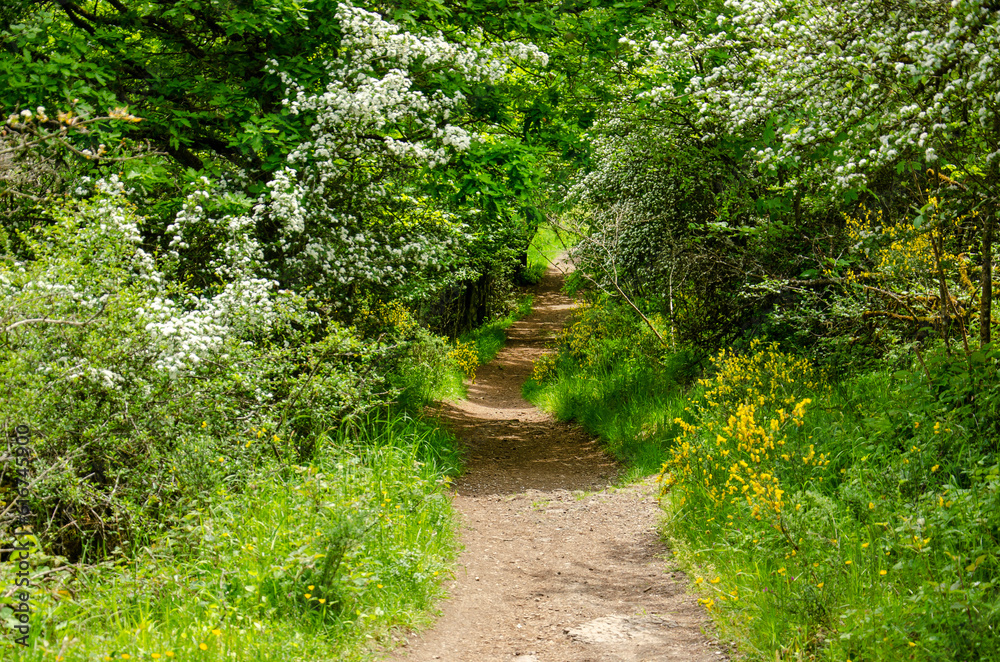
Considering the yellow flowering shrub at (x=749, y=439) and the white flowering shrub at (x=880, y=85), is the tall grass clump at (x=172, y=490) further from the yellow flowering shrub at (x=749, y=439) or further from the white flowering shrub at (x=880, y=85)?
the white flowering shrub at (x=880, y=85)

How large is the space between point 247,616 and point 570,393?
9.48 meters

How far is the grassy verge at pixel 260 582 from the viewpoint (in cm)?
405

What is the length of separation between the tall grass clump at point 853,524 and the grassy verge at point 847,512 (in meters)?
0.01

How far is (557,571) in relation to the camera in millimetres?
6742

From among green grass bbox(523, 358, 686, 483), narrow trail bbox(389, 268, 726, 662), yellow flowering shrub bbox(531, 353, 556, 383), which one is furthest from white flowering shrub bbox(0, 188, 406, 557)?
yellow flowering shrub bbox(531, 353, 556, 383)

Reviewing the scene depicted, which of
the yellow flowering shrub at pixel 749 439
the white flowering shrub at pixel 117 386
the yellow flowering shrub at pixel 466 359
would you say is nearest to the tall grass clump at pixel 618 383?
the yellow flowering shrub at pixel 749 439

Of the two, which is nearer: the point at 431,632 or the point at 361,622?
the point at 361,622

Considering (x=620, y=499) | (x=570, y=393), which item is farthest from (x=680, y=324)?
(x=620, y=499)

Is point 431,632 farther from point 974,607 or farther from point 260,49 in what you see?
point 260,49

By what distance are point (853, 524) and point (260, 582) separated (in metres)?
3.80

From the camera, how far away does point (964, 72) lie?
4.80 meters

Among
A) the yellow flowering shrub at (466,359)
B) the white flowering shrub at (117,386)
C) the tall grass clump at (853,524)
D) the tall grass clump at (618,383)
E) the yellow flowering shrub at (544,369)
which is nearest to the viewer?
the tall grass clump at (853,524)

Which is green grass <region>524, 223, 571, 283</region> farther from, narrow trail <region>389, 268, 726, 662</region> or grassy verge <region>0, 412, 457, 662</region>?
grassy verge <region>0, 412, 457, 662</region>

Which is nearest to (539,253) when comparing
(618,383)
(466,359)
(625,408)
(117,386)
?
(466,359)
